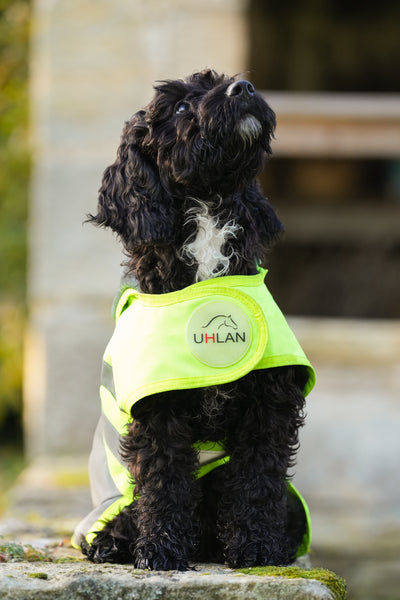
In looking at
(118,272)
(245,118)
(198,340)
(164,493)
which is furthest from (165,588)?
(118,272)

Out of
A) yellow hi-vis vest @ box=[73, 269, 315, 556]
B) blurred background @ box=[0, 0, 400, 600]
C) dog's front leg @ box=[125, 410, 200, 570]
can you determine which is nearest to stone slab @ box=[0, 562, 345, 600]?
dog's front leg @ box=[125, 410, 200, 570]

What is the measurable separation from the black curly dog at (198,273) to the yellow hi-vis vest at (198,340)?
0.06 m

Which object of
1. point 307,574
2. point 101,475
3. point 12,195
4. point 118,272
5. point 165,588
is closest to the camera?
point 165,588

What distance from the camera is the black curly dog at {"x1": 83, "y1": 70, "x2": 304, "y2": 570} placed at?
2580mm

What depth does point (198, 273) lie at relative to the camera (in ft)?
8.77

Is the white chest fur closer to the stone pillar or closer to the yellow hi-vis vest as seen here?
the yellow hi-vis vest

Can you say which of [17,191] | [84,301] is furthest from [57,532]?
[17,191]

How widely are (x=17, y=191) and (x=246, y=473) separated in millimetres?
5524

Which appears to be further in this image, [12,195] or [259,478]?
[12,195]

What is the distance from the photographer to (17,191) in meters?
7.72

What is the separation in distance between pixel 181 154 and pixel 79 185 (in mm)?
3256

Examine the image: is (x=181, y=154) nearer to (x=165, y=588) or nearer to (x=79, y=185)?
(x=165, y=588)

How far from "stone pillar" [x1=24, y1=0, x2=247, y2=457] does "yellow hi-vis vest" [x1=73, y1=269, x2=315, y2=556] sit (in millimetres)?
3011

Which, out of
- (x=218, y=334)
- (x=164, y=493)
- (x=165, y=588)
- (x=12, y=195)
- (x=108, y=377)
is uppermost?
(x=12, y=195)
